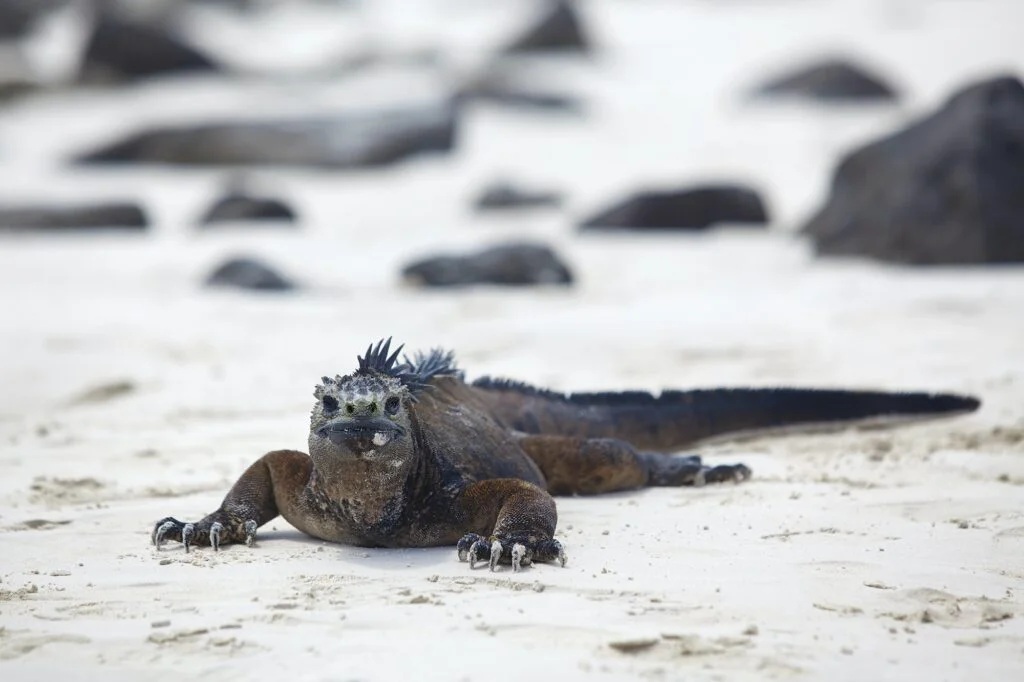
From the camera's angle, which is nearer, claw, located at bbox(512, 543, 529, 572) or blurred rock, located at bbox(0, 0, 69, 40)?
claw, located at bbox(512, 543, 529, 572)

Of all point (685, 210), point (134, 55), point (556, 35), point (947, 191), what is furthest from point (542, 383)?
point (556, 35)

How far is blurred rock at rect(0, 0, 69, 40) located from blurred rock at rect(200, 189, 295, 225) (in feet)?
51.8

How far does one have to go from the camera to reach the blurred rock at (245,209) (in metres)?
12.6

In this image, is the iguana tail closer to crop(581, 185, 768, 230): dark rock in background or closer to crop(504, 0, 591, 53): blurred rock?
crop(581, 185, 768, 230): dark rock in background

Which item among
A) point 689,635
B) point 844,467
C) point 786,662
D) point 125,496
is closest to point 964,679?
point 786,662

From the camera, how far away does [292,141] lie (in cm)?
1625

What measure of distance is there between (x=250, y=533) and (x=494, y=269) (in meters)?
5.81

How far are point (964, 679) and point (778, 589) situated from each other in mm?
692

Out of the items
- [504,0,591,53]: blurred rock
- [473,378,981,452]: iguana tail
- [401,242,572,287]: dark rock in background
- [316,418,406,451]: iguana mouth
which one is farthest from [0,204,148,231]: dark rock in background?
[504,0,591,53]: blurred rock

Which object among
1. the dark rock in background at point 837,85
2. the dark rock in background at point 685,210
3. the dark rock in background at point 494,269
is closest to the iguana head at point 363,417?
the dark rock in background at point 494,269

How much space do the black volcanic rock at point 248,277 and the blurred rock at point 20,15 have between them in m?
18.7

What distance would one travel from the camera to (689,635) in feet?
10.3

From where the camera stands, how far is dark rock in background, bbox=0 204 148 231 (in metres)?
12.4

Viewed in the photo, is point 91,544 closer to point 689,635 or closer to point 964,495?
point 689,635
